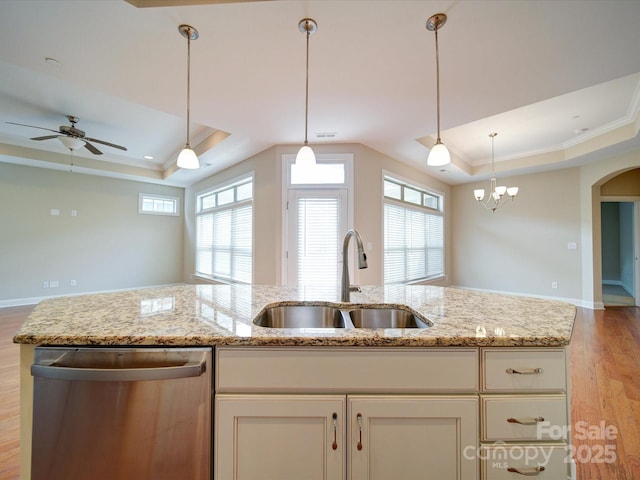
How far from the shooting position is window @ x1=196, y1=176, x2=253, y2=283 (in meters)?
4.43

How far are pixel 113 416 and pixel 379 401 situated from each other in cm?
91

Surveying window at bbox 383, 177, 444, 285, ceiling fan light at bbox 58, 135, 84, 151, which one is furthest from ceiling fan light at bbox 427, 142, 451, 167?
ceiling fan light at bbox 58, 135, 84, 151

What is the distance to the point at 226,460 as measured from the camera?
2.88 ft

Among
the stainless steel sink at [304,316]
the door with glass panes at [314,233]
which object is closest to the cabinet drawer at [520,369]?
the stainless steel sink at [304,316]

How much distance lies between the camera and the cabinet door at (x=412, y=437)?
874mm

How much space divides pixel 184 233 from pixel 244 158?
352 cm

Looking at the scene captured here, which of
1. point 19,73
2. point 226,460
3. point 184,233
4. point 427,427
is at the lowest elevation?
point 226,460

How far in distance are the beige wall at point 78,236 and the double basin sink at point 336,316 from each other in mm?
6111

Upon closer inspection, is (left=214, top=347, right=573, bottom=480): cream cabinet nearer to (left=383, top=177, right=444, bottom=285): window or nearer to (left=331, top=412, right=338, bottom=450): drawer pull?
(left=331, top=412, right=338, bottom=450): drawer pull

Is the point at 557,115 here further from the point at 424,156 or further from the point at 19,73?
the point at 19,73

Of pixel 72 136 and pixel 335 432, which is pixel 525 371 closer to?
pixel 335 432

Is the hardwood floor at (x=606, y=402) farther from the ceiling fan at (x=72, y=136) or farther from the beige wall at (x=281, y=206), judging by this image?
Answer: the ceiling fan at (x=72, y=136)

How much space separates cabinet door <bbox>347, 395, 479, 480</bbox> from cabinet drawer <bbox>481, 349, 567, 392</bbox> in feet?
0.34

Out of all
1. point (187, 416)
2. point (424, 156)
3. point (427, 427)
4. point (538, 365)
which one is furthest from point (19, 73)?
point (424, 156)
